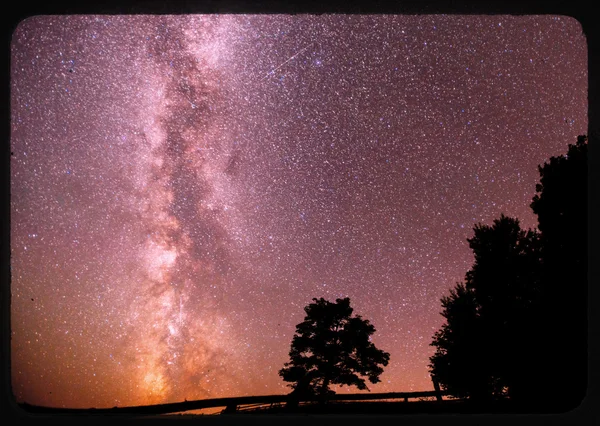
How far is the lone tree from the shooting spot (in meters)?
2.61

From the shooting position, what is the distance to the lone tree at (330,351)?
2.61 metres

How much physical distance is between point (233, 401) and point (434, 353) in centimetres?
124

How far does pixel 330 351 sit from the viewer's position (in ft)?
8.87

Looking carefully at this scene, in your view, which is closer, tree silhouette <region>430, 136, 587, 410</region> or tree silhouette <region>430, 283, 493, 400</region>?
tree silhouette <region>430, 136, 587, 410</region>

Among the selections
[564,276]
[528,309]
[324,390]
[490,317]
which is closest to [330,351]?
[324,390]

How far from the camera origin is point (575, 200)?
347 centimetres

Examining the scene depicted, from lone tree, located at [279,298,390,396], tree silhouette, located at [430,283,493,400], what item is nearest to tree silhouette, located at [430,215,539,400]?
tree silhouette, located at [430,283,493,400]

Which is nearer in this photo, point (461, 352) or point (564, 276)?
point (564, 276)

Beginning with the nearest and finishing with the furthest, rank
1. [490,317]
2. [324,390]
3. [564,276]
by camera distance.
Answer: [324,390], [564,276], [490,317]

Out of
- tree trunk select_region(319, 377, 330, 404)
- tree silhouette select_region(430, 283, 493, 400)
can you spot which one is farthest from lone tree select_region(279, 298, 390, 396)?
tree silhouette select_region(430, 283, 493, 400)

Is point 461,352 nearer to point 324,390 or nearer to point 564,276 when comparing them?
point 564,276

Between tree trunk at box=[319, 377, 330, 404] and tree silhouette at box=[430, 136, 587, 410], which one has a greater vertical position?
tree silhouette at box=[430, 136, 587, 410]

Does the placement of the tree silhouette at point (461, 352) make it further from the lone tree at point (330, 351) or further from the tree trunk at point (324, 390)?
the tree trunk at point (324, 390)

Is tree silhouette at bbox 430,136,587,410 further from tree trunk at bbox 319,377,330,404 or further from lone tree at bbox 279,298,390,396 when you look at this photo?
tree trunk at bbox 319,377,330,404
